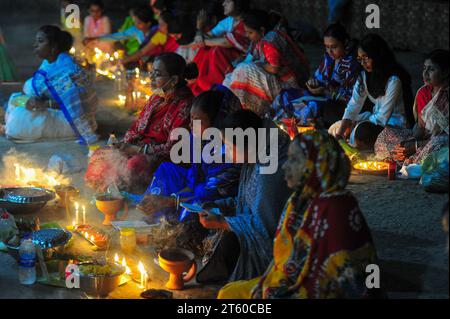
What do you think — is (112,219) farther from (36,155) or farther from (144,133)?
(36,155)

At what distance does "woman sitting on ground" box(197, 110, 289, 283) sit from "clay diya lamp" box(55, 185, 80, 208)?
178 cm

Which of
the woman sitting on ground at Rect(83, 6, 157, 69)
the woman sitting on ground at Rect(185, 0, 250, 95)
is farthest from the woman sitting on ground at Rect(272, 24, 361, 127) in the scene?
the woman sitting on ground at Rect(83, 6, 157, 69)

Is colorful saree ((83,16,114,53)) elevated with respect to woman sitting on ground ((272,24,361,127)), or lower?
elevated

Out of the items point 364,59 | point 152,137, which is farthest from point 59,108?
point 364,59

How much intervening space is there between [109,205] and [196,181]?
68 cm

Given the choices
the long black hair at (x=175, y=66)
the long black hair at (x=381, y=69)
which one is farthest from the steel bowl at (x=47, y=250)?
the long black hair at (x=381, y=69)

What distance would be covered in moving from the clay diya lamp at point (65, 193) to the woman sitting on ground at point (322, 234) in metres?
2.76

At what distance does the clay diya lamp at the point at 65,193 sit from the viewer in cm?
641

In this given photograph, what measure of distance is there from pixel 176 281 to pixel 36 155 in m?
3.40

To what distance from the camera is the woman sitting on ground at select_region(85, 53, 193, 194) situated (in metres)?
6.46

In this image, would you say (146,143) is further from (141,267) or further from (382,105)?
(382,105)

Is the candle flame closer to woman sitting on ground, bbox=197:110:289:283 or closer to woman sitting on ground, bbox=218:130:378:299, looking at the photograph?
woman sitting on ground, bbox=197:110:289:283

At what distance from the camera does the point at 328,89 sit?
27.5 ft

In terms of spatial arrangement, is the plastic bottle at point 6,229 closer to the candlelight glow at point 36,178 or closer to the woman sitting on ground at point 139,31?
the candlelight glow at point 36,178
